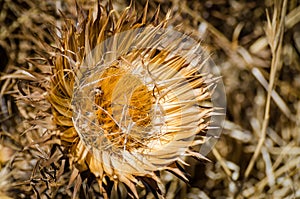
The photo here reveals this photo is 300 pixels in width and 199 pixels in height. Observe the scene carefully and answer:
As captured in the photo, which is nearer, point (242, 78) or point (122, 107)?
point (122, 107)

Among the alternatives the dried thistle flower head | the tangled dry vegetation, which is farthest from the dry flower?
the tangled dry vegetation

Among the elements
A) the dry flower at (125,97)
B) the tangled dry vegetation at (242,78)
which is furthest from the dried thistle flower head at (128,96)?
the tangled dry vegetation at (242,78)

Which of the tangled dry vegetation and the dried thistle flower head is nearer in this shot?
the dried thistle flower head

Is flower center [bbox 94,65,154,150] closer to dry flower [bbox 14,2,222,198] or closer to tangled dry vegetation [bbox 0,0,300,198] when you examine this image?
dry flower [bbox 14,2,222,198]

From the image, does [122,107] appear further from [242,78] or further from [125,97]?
[242,78]

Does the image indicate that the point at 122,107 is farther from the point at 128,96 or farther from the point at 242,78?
the point at 242,78

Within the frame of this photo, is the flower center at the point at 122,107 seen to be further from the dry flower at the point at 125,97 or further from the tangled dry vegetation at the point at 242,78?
the tangled dry vegetation at the point at 242,78

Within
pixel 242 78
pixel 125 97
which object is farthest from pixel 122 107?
pixel 242 78

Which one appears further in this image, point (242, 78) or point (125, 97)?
point (242, 78)
